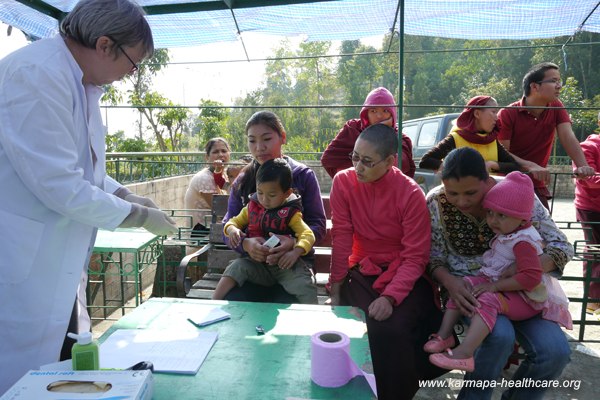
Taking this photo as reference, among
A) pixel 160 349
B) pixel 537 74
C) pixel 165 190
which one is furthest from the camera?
pixel 165 190

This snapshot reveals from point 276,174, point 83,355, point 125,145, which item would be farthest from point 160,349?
point 125,145

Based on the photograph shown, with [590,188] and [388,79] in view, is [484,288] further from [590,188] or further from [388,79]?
[388,79]

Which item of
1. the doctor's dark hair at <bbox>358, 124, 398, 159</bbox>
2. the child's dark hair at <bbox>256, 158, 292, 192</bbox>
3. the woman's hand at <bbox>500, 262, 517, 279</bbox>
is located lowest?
the woman's hand at <bbox>500, 262, 517, 279</bbox>

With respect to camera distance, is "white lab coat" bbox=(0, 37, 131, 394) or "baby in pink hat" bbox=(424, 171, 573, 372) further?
"baby in pink hat" bbox=(424, 171, 573, 372)

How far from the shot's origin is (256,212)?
233cm

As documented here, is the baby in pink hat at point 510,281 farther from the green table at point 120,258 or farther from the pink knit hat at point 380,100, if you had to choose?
the green table at point 120,258

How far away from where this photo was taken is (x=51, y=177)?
3.97ft

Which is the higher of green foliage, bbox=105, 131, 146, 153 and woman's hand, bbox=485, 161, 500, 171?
green foliage, bbox=105, 131, 146, 153

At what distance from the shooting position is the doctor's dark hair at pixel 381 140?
207 centimetres

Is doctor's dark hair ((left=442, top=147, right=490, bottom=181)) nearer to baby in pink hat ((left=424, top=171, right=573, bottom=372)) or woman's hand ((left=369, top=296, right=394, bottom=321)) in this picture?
baby in pink hat ((left=424, top=171, right=573, bottom=372))

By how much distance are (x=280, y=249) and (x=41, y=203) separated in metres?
1.12

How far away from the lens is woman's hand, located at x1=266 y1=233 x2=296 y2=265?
2117mm

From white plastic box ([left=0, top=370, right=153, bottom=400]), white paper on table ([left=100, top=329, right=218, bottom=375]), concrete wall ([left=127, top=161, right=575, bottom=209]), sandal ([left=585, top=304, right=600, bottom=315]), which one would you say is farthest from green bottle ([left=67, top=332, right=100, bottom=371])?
sandal ([left=585, top=304, right=600, bottom=315])

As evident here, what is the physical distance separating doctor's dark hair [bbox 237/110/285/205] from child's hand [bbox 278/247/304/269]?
540mm
